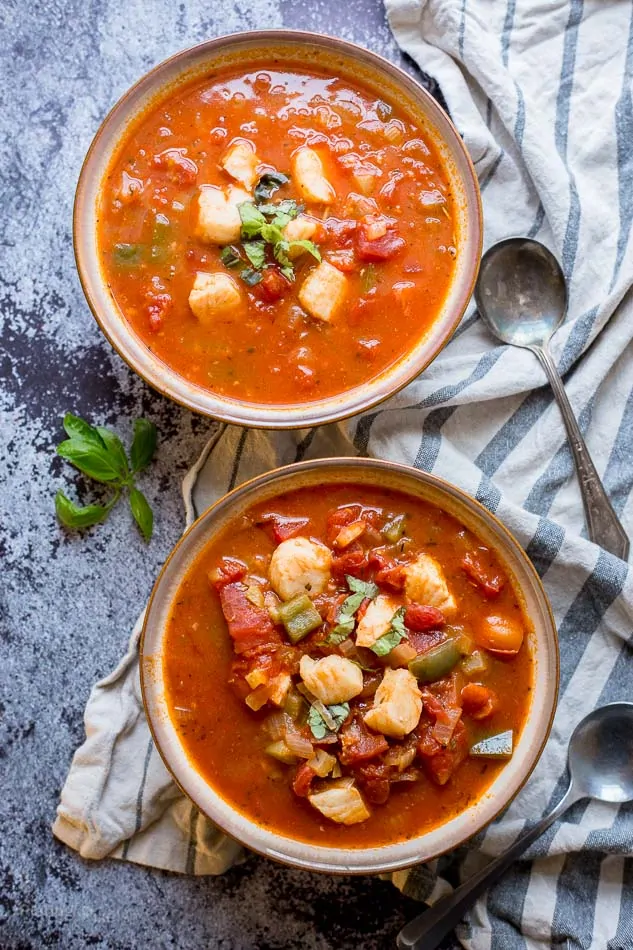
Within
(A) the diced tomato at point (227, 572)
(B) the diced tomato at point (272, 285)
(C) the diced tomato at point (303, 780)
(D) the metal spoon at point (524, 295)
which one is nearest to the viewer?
(C) the diced tomato at point (303, 780)

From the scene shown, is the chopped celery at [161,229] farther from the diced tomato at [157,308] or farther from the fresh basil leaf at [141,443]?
the fresh basil leaf at [141,443]

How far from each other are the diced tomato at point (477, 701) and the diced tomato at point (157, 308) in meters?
1.64

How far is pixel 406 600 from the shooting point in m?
3.12

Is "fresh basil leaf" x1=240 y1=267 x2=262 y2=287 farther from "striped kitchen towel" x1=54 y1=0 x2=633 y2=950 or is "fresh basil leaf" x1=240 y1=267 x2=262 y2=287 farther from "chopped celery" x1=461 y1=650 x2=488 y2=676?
"chopped celery" x1=461 y1=650 x2=488 y2=676

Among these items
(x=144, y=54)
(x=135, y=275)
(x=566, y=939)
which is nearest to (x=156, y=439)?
(x=135, y=275)

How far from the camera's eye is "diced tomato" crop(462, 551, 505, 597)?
318 cm

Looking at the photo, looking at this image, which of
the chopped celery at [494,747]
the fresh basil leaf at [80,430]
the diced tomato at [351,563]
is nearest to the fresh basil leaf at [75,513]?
the fresh basil leaf at [80,430]

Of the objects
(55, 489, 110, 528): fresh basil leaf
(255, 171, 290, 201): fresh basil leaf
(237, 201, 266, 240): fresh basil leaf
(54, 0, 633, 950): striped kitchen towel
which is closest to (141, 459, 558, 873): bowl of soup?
(54, 0, 633, 950): striped kitchen towel

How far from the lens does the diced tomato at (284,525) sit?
3213 millimetres

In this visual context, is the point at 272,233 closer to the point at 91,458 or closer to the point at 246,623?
the point at 91,458

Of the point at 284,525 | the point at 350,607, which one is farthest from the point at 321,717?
the point at 284,525

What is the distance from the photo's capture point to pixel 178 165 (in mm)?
3340

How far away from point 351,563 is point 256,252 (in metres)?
1.13

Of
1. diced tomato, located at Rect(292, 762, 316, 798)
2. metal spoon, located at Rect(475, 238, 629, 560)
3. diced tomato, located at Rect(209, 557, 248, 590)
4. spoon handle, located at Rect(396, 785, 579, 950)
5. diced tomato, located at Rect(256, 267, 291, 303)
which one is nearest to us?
diced tomato, located at Rect(292, 762, 316, 798)
